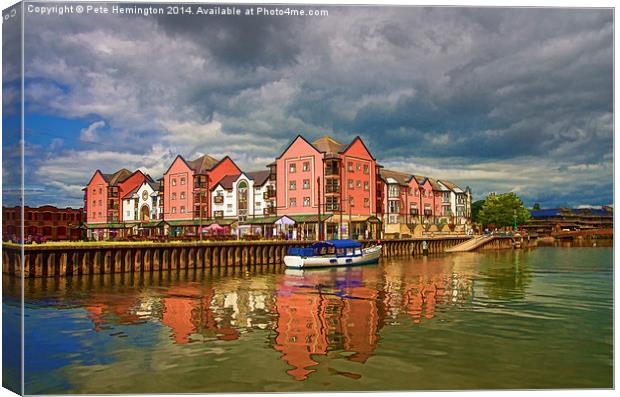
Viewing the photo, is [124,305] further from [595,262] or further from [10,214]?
[595,262]

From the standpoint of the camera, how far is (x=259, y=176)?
2842 inches

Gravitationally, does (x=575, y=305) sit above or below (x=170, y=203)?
below

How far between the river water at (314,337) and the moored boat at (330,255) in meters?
13.8

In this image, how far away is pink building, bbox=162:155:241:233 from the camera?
67562 mm

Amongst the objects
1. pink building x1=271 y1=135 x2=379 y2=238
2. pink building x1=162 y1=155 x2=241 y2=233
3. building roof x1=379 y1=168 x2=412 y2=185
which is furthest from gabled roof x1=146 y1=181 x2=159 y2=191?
building roof x1=379 y1=168 x2=412 y2=185

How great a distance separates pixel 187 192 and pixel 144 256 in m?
25.8

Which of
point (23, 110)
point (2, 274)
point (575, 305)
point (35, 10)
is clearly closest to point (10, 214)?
point (2, 274)

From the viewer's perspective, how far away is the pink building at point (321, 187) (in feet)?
200

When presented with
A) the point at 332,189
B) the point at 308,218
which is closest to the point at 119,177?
the point at 308,218

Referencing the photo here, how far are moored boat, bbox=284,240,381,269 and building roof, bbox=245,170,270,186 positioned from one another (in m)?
20.3

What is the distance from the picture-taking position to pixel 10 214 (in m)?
12.7

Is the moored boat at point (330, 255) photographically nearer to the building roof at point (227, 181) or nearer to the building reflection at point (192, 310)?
the building reflection at point (192, 310)

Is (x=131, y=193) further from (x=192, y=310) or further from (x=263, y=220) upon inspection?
(x=192, y=310)

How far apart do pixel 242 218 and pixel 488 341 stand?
178ft
